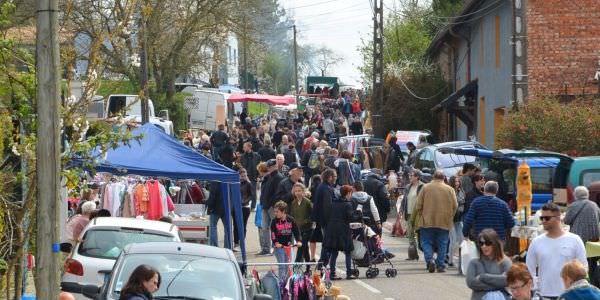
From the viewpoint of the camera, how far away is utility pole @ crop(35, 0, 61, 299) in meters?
10.1

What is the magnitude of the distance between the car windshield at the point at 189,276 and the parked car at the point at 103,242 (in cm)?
306

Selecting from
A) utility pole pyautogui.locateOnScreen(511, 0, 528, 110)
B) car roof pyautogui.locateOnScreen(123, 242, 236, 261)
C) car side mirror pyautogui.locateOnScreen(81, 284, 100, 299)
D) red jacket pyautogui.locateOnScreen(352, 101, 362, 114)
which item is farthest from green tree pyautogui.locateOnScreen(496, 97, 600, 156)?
red jacket pyautogui.locateOnScreen(352, 101, 362, 114)

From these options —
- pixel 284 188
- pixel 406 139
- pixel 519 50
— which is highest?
pixel 519 50

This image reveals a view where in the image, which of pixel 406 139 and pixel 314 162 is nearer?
pixel 314 162

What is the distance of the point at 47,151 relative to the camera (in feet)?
33.2

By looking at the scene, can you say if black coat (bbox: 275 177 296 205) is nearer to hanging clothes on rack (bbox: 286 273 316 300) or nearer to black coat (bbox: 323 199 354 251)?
black coat (bbox: 323 199 354 251)

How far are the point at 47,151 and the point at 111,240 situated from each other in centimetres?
593

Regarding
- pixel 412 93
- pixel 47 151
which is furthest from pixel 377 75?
pixel 47 151

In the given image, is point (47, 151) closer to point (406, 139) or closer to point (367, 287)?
point (367, 287)

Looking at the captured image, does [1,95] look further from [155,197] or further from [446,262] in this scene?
[446,262]

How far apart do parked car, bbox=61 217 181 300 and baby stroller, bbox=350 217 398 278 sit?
14.5 feet

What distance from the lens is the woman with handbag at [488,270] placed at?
11641 millimetres

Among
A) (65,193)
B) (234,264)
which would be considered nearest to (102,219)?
(65,193)

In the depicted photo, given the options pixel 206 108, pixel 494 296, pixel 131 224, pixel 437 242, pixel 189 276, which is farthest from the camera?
pixel 206 108
